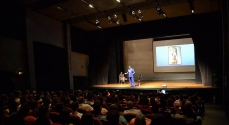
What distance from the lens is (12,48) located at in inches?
318

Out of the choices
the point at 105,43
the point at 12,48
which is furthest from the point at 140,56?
the point at 12,48

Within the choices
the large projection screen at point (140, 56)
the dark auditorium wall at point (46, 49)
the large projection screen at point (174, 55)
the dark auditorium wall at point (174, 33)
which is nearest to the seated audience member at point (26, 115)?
the dark auditorium wall at point (46, 49)

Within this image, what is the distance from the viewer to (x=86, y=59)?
44.1 ft

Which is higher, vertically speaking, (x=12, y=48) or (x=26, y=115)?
(x=12, y=48)

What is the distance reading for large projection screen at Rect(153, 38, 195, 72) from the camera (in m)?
13.0

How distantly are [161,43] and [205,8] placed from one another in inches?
205

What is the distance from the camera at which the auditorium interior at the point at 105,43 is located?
8039 millimetres

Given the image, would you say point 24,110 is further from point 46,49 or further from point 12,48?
point 46,49

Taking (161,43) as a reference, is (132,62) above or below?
below

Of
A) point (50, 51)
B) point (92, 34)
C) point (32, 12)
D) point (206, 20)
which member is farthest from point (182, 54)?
point (32, 12)

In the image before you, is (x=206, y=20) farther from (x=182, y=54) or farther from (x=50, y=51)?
(x=50, y=51)

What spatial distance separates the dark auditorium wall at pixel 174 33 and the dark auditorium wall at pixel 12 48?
219 inches

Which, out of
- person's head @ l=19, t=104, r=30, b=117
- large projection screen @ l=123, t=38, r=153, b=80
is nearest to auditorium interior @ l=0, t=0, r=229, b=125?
large projection screen @ l=123, t=38, r=153, b=80

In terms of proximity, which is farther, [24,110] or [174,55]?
[174,55]
